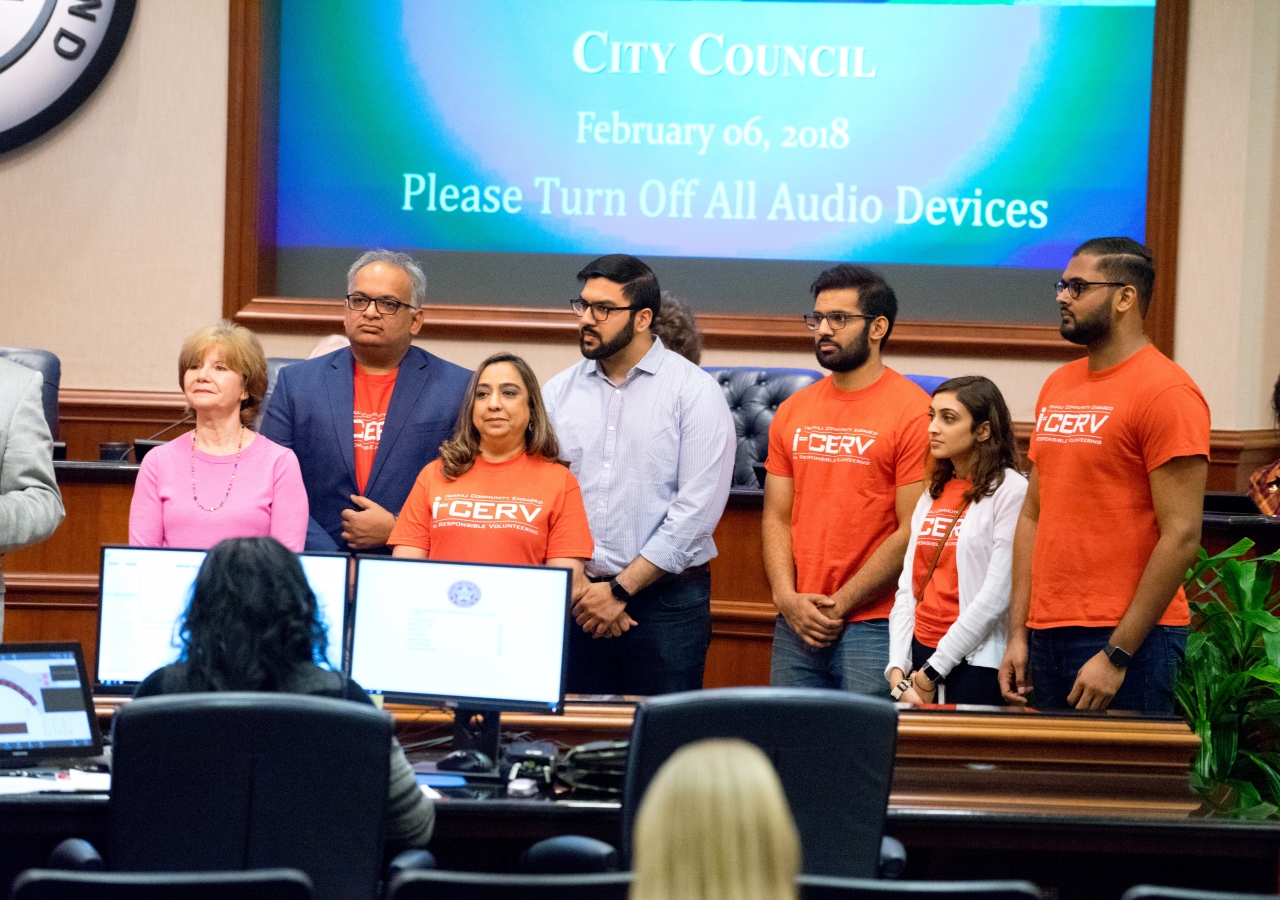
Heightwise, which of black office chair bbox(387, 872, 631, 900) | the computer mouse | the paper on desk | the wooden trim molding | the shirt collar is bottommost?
the paper on desk

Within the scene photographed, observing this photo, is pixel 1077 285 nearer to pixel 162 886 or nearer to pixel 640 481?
pixel 640 481

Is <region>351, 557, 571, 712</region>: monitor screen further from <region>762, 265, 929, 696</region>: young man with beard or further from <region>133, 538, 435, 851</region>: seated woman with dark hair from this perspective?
<region>762, 265, 929, 696</region>: young man with beard

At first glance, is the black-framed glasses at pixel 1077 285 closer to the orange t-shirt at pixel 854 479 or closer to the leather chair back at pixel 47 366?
the orange t-shirt at pixel 854 479

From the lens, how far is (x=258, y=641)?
85.0 inches

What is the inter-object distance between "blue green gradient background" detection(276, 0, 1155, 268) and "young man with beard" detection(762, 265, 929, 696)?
2615 millimetres

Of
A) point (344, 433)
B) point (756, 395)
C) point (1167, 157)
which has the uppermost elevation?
point (1167, 157)

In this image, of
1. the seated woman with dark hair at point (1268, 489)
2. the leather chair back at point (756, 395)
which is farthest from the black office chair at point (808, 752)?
the leather chair back at point (756, 395)

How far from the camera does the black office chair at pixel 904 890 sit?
1636mm

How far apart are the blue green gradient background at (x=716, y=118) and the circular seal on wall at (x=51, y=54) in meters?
0.74

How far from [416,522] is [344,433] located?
15.6 inches

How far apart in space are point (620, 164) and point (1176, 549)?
371 centimetres

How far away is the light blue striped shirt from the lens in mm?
3477

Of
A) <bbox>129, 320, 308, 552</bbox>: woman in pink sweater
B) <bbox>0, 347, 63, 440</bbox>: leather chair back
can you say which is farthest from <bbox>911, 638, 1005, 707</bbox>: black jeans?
<bbox>0, 347, 63, 440</bbox>: leather chair back

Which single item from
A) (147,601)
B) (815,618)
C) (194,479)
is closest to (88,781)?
(147,601)
